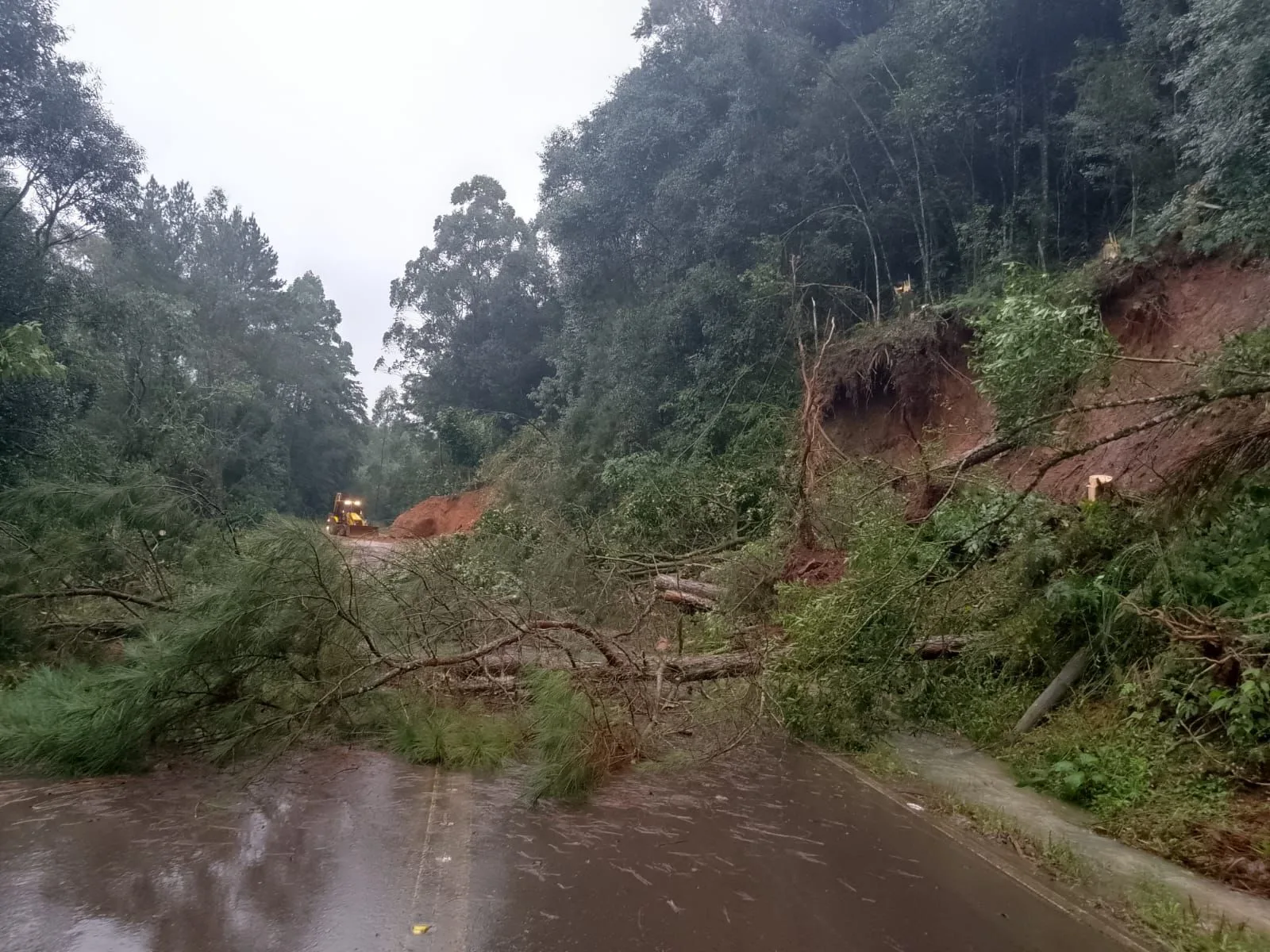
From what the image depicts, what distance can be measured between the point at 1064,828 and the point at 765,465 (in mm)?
8439

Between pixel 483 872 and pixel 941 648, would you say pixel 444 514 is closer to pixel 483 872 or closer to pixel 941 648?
pixel 941 648

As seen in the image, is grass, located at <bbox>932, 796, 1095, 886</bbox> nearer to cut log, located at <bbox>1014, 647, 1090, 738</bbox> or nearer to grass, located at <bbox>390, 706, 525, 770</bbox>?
cut log, located at <bbox>1014, 647, 1090, 738</bbox>

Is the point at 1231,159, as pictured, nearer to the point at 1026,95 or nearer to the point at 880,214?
the point at 1026,95

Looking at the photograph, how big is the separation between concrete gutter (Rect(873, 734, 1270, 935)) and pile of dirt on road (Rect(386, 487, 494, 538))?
20358 mm

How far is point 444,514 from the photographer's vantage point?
28.3m

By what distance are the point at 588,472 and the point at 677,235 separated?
5.48m

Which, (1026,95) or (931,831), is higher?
(1026,95)

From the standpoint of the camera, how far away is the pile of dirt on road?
26.5 m

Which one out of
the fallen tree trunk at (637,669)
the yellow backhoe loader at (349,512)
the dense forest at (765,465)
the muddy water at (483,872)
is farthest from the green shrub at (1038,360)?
the yellow backhoe loader at (349,512)

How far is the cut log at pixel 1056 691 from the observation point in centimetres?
622

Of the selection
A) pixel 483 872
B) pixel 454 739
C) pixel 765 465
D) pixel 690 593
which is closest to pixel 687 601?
pixel 690 593

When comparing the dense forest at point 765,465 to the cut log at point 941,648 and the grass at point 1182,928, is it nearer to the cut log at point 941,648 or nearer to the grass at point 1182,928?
the cut log at point 941,648

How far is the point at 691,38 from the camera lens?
17688 millimetres

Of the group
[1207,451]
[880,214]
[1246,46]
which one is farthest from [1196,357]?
[880,214]
